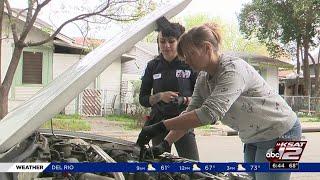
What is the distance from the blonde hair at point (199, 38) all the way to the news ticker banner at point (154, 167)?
65 centimetres

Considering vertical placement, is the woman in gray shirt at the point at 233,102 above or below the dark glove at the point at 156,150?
above

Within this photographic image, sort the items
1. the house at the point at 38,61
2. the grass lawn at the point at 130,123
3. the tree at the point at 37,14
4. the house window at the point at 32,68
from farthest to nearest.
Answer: the house window at the point at 32,68
the house at the point at 38,61
the grass lawn at the point at 130,123
the tree at the point at 37,14

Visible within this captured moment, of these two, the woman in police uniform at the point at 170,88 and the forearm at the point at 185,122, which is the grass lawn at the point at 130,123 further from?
the forearm at the point at 185,122

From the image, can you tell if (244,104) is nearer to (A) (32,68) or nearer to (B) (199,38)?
(B) (199,38)

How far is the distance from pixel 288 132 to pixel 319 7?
23.6 m

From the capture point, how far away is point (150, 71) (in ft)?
14.2

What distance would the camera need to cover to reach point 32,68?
A: 18.6 meters

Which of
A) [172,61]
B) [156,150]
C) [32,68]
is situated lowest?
[156,150]

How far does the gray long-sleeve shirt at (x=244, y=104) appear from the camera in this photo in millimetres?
2521

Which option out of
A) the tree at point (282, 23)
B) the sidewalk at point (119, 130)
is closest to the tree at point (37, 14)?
the sidewalk at point (119, 130)

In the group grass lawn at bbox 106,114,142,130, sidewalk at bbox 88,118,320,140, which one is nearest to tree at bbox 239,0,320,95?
sidewalk at bbox 88,118,320,140

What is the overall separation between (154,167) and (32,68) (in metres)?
17.0

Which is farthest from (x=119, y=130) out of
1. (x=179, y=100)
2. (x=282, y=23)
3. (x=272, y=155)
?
(x=282, y=23)

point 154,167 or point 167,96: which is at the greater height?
point 167,96
